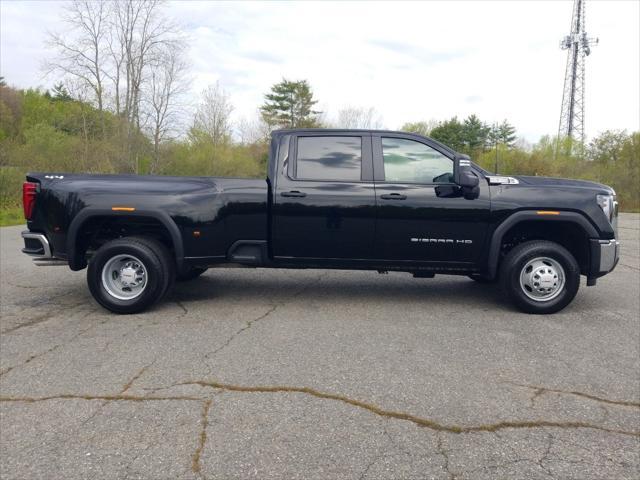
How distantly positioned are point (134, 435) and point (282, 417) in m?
0.86

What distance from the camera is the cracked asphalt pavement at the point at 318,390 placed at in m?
2.51

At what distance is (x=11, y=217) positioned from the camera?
1727 cm

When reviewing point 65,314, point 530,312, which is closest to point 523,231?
point 530,312

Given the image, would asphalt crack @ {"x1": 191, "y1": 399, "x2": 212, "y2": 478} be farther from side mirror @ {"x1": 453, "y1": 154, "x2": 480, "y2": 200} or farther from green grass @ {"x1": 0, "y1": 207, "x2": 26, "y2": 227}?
green grass @ {"x1": 0, "y1": 207, "x2": 26, "y2": 227}

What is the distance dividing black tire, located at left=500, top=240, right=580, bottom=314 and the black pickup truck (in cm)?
1

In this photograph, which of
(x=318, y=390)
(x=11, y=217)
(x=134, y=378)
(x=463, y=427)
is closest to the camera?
(x=463, y=427)

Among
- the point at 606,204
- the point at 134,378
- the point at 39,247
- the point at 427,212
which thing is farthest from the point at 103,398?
the point at 606,204

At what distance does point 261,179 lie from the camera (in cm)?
534

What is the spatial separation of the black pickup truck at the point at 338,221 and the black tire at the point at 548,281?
0.04ft

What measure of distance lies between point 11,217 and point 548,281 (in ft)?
59.8

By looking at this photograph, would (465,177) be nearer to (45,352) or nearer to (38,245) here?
(45,352)

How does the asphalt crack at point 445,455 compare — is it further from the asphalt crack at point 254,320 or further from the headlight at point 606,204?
the headlight at point 606,204

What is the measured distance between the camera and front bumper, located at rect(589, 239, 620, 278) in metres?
5.18

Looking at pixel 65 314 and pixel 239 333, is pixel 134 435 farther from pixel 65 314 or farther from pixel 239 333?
pixel 65 314
